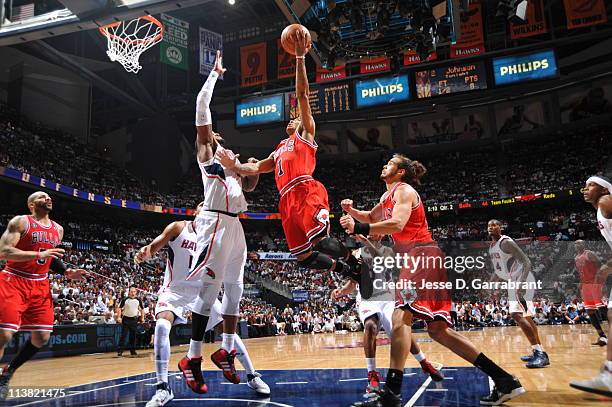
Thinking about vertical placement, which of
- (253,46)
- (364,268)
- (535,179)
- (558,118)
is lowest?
(364,268)

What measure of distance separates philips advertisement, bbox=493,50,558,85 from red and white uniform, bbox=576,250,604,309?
11552 mm

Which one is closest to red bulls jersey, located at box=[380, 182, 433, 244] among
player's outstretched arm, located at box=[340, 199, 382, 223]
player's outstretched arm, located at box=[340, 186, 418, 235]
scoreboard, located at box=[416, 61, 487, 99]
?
player's outstretched arm, located at box=[340, 186, 418, 235]

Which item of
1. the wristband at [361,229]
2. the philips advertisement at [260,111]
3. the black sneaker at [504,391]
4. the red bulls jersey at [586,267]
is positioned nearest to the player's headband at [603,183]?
the black sneaker at [504,391]

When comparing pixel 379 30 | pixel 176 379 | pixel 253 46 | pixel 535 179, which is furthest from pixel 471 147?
pixel 176 379

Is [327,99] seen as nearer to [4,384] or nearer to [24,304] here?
[24,304]

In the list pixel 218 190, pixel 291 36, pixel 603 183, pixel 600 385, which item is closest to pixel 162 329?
pixel 218 190

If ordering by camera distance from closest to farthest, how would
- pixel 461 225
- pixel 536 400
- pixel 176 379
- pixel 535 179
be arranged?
1. pixel 536 400
2. pixel 176 379
3. pixel 535 179
4. pixel 461 225

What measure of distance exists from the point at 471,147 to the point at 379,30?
78.8 feet

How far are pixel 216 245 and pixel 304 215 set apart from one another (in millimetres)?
869

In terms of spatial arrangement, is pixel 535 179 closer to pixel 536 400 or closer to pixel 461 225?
pixel 461 225

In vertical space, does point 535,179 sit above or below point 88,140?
below

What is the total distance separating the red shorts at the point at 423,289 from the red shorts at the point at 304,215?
0.89 metres

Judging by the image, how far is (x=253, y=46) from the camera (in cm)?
2258

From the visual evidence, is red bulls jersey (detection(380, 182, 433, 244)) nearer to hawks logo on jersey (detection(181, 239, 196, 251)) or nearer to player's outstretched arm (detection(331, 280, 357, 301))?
player's outstretched arm (detection(331, 280, 357, 301))
